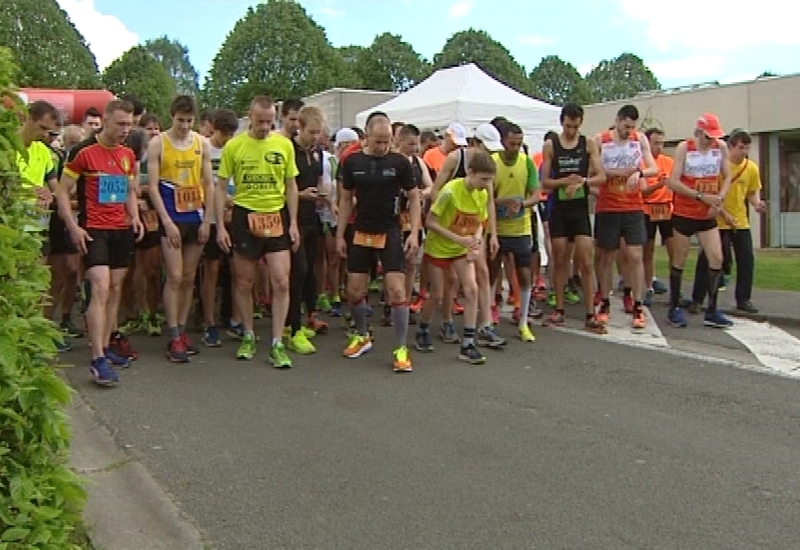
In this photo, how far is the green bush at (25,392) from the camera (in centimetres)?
287

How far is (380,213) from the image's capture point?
745 cm

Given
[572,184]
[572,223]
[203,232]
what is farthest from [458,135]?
[203,232]

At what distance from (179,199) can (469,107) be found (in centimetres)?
750

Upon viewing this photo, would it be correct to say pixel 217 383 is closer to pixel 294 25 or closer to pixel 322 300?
pixel 322 300

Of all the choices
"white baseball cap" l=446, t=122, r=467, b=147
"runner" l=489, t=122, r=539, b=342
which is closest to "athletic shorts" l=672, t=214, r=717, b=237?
"runner" l=489, t=122, r=539, b=342

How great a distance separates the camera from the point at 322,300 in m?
9.94

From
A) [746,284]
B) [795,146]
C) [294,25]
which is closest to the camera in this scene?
[746,284]

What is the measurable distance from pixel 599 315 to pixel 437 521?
16.4 feet

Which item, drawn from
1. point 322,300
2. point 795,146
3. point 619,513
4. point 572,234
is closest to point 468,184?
point 572,234

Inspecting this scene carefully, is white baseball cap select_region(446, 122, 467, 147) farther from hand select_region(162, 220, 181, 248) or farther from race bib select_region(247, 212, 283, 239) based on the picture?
hand select_region(162, 220, 181, 248)

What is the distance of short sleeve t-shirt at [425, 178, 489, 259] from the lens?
7555 millimetres

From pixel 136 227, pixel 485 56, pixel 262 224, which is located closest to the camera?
pixel 136 227

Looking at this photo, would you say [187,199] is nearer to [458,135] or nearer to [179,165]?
[179,165]

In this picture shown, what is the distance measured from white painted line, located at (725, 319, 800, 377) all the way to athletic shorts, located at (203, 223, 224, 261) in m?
Answer: 4.71
